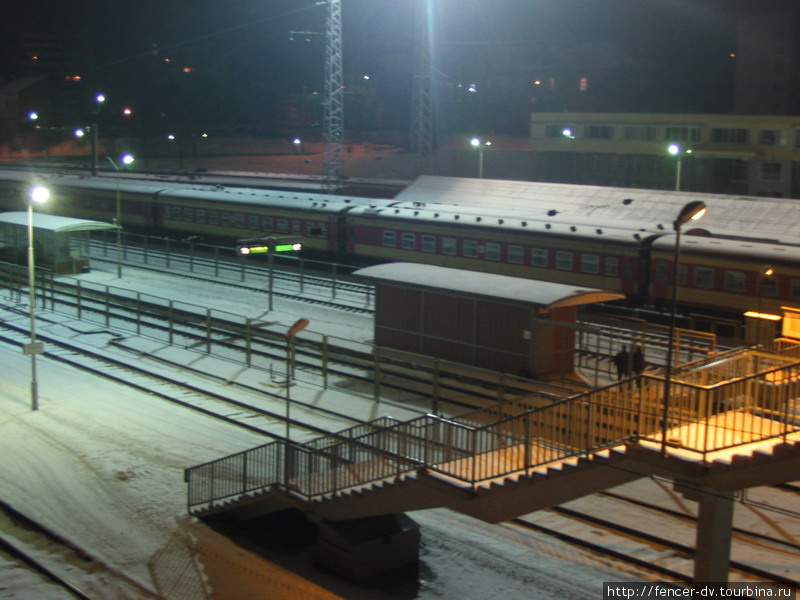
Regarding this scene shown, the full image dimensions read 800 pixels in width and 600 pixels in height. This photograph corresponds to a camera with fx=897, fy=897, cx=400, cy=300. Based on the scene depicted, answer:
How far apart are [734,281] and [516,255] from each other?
7.03 meters

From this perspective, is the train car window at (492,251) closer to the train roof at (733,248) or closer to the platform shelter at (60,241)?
the train roof at (733,248)

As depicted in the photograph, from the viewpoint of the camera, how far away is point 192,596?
11305mm

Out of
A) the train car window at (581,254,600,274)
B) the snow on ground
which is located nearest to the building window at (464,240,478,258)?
the train car window at (581,254,600,274)

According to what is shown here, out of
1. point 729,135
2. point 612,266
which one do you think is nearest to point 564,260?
point 612,266

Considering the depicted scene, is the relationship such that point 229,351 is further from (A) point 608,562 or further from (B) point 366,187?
(B) point 366,187

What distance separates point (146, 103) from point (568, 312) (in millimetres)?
73307

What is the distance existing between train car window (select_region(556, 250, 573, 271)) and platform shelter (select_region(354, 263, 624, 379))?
21.7 feet

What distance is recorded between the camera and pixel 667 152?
44688 millimetres

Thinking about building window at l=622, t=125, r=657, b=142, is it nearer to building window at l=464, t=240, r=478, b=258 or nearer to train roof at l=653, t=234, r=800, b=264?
building window at l=464, t=240, r=478, b=258

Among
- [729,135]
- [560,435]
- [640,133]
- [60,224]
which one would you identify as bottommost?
[560,435]

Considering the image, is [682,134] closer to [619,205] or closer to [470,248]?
[619,205]

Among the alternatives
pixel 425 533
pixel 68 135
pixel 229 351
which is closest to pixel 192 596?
pixel 425 533

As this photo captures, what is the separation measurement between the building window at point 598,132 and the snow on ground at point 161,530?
3300cm

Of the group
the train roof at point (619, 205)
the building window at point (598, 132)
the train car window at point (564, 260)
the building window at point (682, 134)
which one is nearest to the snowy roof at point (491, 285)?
the train car window at point (564, 260)
